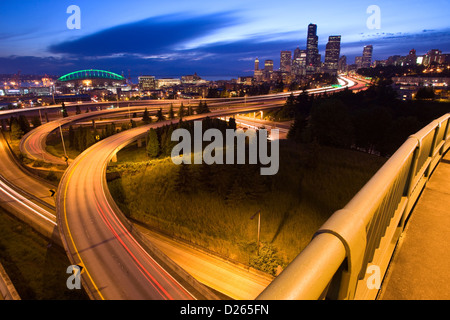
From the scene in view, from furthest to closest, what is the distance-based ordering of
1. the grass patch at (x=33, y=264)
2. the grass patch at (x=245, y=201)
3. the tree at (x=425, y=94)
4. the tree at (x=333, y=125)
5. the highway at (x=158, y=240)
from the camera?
the tree at (x=425, y=94), the tree at (x=333, y=125), the grass patch at (x=245, y=201), the highway at (x=158, y=240), the grass patch at (x=33, y=264)

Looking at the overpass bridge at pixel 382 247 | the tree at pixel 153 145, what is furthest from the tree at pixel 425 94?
the overpass bridge at pixel 382 247

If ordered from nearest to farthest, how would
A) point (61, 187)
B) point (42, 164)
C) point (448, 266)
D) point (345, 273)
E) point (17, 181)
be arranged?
point (345, 273) < point (448, 266) < point (61, 187) < point (17, 181) < point (42, 164)

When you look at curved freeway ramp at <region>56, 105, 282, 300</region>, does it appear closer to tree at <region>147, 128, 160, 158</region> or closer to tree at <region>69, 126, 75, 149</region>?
tree at <region>147, 128, 160, 158</region>

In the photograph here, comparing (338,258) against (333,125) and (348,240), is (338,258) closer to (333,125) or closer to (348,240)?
(348,240)

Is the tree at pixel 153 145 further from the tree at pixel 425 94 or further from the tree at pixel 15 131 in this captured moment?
the tree at pixel 425 94

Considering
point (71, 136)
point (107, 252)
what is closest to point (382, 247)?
point (107, 252)

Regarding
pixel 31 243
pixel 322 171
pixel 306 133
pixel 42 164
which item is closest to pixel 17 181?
pixel 42 164

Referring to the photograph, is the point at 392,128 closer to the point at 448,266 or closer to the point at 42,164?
the point at 448,266
